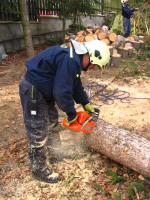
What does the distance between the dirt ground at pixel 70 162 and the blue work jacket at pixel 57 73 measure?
104 centimetres

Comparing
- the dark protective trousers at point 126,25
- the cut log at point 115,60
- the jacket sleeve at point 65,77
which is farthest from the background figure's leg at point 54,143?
the dark protective trousers at point 126,25

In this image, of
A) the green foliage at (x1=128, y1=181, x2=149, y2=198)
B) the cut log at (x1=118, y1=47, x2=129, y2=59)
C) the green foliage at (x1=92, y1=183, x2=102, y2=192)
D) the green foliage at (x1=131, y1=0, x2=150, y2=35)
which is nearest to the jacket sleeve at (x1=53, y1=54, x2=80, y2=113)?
the green foliage at (x1=92, y1=183, x2=102, y2=192)

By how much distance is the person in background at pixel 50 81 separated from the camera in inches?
73.0

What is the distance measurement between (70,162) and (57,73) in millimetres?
1503

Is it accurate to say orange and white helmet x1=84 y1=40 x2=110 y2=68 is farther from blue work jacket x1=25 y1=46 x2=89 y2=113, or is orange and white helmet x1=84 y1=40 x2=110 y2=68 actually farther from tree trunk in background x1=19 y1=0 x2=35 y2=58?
tree trunk in background x1=19 y1=0 x2=35 y2=58

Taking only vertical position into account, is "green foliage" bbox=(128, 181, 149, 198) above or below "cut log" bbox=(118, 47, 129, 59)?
below

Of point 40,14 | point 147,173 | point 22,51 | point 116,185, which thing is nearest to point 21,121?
point 116,185

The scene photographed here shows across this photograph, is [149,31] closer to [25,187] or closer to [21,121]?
[21,121]

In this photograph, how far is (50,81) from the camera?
1.99 m

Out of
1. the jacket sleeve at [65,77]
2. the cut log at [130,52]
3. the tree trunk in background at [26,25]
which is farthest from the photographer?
the cut log at [130,52]

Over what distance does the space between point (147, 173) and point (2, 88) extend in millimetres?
4029

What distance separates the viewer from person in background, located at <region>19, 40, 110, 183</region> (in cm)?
185

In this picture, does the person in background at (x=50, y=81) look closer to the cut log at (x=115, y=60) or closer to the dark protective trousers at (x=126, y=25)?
the cut log at (x=115, y=60)

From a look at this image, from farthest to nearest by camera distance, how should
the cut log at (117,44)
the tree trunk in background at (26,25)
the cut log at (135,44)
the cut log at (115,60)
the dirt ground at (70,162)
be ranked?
the cut log at (135,44) < the cut log at (117,44) < the cut log at (115,60) < the tree trunk in background at (26,25) < the dirt ground at (70,162)
